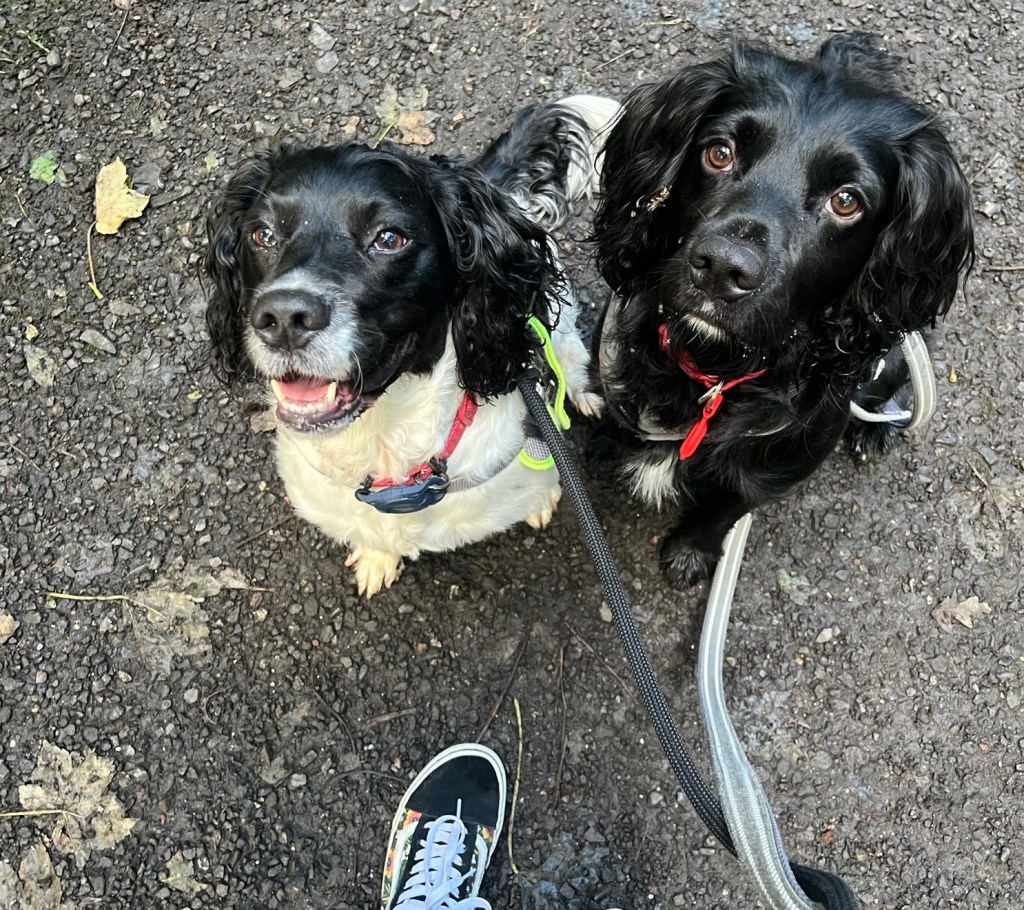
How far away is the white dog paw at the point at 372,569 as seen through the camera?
3.51 m

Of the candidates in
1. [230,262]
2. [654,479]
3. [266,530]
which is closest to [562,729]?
[654,479]

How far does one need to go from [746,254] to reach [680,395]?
77cm

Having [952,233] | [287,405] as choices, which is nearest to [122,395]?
[287,405]

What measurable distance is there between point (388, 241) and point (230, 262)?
0.66 metres

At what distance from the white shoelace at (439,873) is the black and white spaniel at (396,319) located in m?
1.06

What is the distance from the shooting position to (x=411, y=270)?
8.20 feet

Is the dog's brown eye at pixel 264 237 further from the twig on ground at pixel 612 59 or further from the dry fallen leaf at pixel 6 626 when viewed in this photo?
the twig on ground at pixel 612 59

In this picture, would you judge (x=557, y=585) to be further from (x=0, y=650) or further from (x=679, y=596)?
(x=0, y=650)

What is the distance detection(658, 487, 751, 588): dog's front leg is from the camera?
127 inches

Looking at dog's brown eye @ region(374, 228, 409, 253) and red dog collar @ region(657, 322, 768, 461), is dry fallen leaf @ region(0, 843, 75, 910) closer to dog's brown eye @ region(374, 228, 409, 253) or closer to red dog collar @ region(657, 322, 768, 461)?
dog's brown eye @ region(374, 228, 409, 253)

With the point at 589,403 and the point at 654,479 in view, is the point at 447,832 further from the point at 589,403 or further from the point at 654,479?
the point at 589,403

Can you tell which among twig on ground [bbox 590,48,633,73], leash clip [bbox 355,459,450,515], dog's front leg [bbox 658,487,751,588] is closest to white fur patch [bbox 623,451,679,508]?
dog's front leg [bbox 658,487,751,588]

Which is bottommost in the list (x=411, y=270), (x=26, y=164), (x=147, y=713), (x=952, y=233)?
(x=147, y=713)

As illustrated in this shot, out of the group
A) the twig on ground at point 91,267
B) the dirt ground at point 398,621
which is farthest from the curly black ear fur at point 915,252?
the twig on ground at point 91,267
